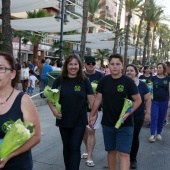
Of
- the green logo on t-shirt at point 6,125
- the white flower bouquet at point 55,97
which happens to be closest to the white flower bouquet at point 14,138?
the green logo on t-shirt at point 6,125

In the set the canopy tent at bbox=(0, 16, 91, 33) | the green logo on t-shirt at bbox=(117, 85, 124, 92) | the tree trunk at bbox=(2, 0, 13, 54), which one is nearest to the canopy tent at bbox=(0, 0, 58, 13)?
the canopy tent at bbox=(0, 16, 91, 33)

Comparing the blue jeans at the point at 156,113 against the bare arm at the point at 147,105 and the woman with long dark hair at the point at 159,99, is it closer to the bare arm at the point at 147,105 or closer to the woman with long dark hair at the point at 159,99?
the woman with long dark hair at the point at 159,99

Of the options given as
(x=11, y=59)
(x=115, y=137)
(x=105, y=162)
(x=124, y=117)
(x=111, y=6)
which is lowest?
(x=105, y=162)

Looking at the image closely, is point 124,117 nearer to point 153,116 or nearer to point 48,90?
point 48,90

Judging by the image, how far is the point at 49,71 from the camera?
14.1 meters

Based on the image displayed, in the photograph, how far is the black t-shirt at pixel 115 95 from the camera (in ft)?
14.3

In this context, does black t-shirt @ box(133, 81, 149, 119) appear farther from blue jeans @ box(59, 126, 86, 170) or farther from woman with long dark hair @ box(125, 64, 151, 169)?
blue jeans @ box(59, 126, 86, 170)

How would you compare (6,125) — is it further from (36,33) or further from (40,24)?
(36,33)

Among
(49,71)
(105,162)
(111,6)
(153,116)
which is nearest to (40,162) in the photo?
(105,162)

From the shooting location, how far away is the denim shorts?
170 inches

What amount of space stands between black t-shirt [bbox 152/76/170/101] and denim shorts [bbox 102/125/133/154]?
331 centimetres

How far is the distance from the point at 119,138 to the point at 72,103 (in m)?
0.78

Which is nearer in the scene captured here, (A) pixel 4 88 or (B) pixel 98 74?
(A) pixel 4 88

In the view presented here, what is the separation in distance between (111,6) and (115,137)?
7816 cm
